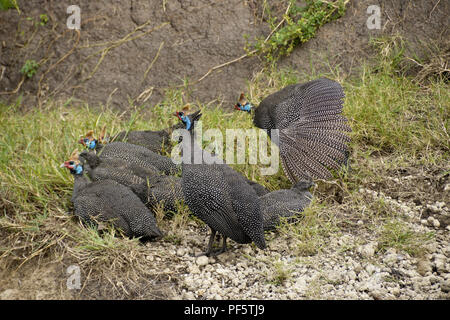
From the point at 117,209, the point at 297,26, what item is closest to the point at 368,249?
the point at 117,209

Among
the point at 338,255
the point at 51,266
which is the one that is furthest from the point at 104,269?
the point at 338,255

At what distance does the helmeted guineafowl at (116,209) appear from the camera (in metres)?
3.53

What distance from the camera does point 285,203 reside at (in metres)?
3.75

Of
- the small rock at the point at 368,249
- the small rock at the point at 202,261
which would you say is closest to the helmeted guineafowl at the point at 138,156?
the small rock at the point at 202,261

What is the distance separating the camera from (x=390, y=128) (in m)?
4.46

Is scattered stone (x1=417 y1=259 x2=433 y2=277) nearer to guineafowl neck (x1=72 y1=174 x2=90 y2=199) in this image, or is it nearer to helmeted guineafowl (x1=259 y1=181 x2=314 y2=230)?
helmeted guineafowl (x1=259 y1=181 x2=314 y2=230)

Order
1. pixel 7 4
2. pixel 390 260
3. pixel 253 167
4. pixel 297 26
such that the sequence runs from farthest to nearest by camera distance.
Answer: pixel 7 4, pixel 297 26, pixel 253 167, pixel 390 260

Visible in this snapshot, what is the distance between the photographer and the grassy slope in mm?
3484

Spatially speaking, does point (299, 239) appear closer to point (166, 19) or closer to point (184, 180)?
point (184, 180)

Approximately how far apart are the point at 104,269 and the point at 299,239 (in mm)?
1221

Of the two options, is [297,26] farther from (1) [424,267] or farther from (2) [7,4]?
(2) [7,4]

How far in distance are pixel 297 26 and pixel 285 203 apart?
2.34m

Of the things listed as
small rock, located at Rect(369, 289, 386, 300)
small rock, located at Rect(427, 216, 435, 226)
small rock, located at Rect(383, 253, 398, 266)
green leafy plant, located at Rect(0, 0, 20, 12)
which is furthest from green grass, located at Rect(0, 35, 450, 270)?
green leafy plant, located at Rect(0, 0, 20, 12)

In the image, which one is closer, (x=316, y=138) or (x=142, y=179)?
(x=142, y=179)
